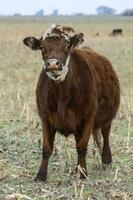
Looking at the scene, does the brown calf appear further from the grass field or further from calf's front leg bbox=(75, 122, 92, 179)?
the grass field

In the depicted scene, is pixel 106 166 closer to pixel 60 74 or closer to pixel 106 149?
pixel 106 149

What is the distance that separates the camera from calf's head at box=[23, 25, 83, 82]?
7328 mm

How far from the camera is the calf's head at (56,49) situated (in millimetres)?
7328

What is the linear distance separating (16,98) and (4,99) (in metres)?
0.68

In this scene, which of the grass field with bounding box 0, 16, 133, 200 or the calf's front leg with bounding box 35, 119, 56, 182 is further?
the calf's front leg with bounding box 35, 119, 56, 182

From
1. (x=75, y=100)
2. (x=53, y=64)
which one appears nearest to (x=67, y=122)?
(x=75, y=100)

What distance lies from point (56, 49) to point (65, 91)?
2.14 feet

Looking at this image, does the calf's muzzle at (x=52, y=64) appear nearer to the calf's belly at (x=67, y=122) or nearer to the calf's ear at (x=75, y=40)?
the calf's ear at (x=75, y=40)

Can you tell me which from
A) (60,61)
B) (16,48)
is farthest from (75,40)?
(16,48)

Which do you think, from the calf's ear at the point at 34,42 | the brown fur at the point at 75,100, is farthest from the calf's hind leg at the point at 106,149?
the calf's ear at the point at 34,42

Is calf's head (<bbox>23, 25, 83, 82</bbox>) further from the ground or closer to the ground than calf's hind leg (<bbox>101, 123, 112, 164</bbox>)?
further from the ground

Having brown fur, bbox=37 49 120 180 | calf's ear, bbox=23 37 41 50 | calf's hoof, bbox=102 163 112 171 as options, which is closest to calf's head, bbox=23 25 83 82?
calf's ear, bbox=23 37 41 50

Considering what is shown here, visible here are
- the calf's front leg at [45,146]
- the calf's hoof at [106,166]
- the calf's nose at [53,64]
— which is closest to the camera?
the calf's nose at [53,64]

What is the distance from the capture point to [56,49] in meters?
7.48
